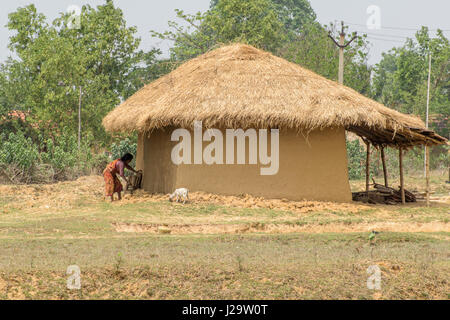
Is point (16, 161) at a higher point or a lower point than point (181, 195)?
higher

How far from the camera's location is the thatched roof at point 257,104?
1408cm

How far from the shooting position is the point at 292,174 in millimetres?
14750

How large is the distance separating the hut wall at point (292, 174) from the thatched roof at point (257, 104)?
40cm

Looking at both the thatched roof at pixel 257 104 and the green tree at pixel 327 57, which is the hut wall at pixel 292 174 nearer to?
the thatched roof at pixel 257 104

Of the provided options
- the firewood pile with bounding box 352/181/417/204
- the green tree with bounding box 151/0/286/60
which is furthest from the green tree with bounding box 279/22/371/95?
the firewood pile with bounding box 352/181/417/204

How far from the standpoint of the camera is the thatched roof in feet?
46.2

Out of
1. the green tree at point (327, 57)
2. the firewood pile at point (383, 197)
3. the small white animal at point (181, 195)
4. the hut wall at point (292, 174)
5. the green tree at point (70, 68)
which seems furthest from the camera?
the green tree at point (327, 57)

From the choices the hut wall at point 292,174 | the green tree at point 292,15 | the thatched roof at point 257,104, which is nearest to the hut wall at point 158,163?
the hut wall at point 292,174

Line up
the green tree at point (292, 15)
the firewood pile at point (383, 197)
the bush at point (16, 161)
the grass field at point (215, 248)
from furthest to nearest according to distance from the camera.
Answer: the green tree at point (292, 15) < the bush at point (16, 161) < the firewood pile at point (383, 197) < the grass field at point (215, 248)

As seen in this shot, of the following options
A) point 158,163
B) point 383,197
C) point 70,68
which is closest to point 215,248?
point 158,163

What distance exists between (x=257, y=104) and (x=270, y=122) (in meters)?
0.53

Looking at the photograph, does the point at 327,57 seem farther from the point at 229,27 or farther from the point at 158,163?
the point at 158,163
